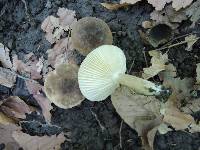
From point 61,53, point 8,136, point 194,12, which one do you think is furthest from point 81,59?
point 194,12

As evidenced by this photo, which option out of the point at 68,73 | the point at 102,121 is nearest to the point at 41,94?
the point at 68,73

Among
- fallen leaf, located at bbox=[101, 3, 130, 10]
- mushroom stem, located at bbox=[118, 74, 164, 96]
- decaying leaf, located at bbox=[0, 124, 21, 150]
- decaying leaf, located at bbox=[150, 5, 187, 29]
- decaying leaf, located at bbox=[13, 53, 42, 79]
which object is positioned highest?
fallen leaf, located at bbox=[101, 3, 130, 10]

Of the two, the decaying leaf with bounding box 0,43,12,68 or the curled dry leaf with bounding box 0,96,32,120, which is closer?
the curled dry leaf with bounding box 0,96,32,120

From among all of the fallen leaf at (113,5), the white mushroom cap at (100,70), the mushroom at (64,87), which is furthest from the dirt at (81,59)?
the white mushroom cap at (100,70)

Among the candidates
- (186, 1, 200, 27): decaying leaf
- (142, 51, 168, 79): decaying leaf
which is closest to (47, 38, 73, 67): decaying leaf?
(142, 51, 168, 79): decaying leaf

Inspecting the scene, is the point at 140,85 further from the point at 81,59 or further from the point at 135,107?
the point at 81,59

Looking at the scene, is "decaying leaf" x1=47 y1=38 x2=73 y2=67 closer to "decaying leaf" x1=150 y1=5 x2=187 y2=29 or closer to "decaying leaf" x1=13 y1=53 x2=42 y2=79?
"decaying leaf" x1=13 y1=53 x2=42 y2=79

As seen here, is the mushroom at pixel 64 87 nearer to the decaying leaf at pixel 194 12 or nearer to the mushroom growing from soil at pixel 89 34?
the mushroom growing from soil at pixel 89 34
